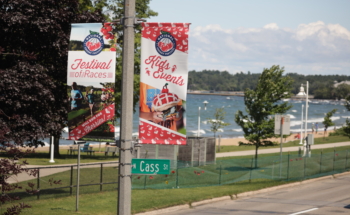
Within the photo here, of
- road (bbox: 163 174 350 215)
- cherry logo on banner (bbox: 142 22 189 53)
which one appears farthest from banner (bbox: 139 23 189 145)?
road (bbox: 163 174 350 215)

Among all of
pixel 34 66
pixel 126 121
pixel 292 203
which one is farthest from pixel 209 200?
pixel 126 121

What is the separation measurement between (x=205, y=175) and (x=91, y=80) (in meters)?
14.9

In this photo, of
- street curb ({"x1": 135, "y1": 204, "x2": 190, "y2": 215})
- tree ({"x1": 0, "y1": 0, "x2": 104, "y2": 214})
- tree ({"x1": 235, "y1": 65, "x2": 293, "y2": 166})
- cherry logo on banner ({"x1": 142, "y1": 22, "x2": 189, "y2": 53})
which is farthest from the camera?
tree ({"x1": 235, "y1": 65, "x2": 293, "y2": 166})

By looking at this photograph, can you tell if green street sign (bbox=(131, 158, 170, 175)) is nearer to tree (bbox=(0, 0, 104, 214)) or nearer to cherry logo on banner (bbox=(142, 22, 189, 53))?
cherry logo on banner (bbox=(142, 22, 189, 53))

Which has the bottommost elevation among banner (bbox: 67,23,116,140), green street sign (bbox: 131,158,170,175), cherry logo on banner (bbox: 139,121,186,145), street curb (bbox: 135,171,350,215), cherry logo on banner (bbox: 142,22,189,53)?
street curb (bbox: 135,171,350,215)

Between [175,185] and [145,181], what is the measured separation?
58.0 inches

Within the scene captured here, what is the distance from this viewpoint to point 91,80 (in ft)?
34.7

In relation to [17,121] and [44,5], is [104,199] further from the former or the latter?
[44,5]

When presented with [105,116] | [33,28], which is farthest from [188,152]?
[105,116]

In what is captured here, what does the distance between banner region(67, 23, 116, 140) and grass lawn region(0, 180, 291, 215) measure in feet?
17.9

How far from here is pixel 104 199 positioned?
18656 mm

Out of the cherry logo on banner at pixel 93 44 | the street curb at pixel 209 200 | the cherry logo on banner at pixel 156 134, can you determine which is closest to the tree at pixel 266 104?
the street curb at pixel 209 200

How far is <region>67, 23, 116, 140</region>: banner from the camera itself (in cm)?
1062

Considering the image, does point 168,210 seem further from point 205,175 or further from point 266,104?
point 266,104
